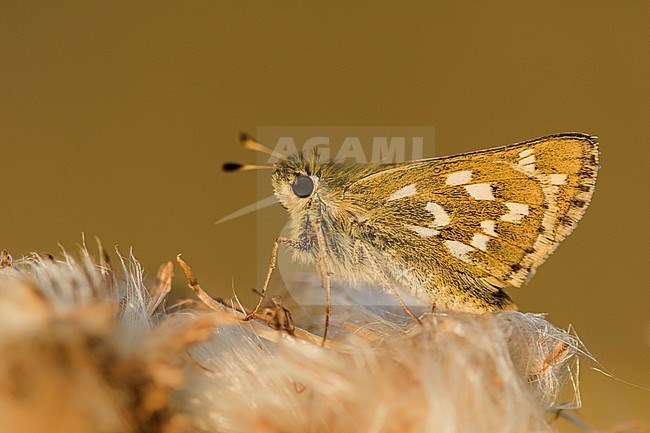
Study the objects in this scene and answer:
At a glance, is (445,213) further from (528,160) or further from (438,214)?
(528,160)

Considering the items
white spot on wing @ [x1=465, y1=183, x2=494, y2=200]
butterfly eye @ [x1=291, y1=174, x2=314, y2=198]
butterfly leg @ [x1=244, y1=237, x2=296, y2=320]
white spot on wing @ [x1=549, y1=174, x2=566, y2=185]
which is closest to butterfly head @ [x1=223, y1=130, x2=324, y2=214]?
butterfly eye @ [x1=291, y1=174, x2=314, y2=198]

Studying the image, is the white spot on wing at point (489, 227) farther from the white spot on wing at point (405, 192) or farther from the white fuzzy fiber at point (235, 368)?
the white fuzzy fiber at point (235, 368)

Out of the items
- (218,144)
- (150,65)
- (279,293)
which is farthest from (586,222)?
(279,293)

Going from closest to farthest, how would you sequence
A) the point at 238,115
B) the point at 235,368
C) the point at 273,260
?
the point at 235,368 < the point at 273,260 < the point at 238,115

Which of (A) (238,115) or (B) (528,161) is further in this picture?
(A) (238,115)

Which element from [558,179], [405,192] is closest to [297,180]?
[405,192]

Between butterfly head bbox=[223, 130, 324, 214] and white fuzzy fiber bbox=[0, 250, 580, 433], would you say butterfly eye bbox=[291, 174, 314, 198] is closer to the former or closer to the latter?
butterfly head bbox=[223, 130, 324, 214]

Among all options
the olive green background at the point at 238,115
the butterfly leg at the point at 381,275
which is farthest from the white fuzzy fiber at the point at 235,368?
the olive green background at the point at 238,115
